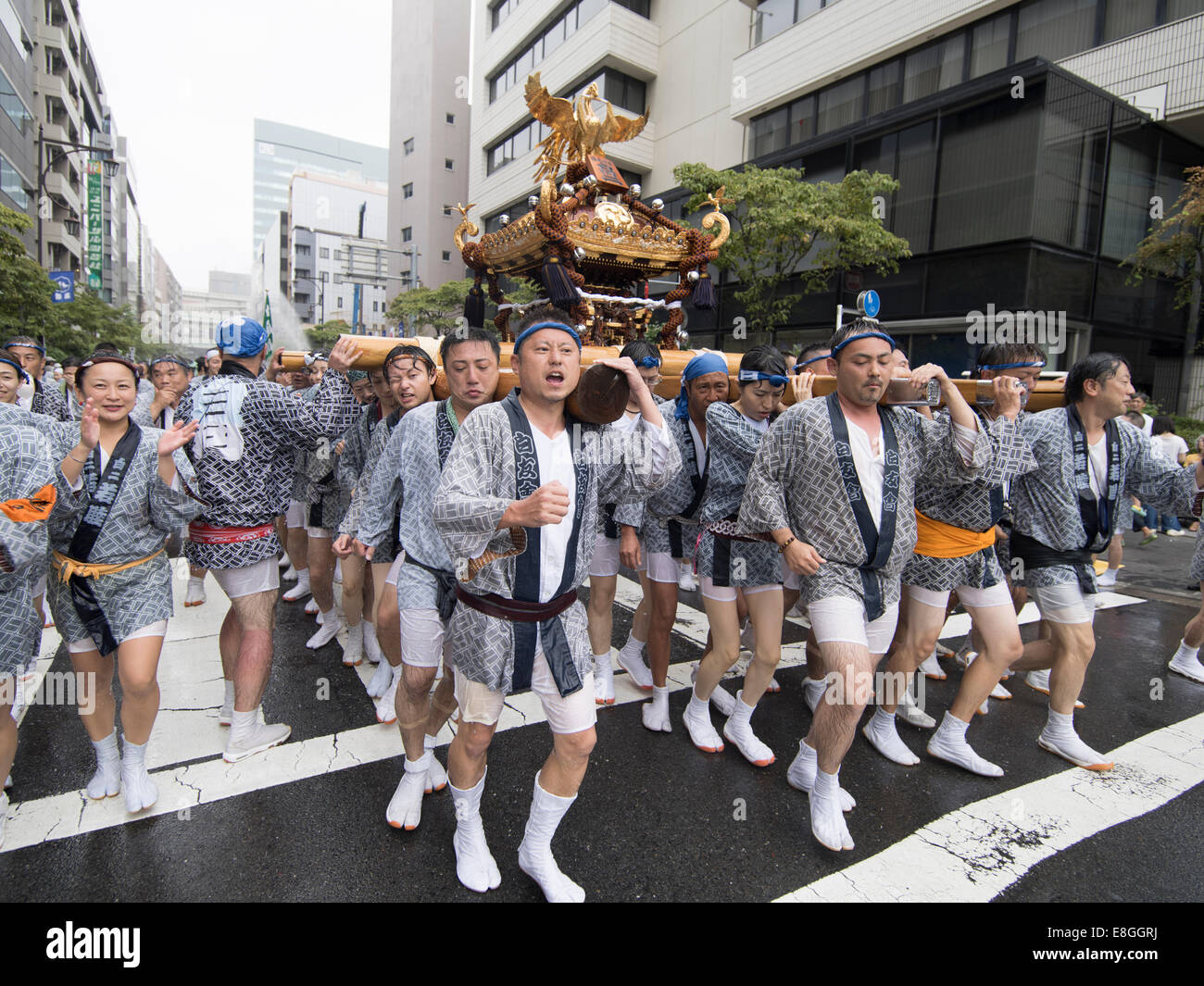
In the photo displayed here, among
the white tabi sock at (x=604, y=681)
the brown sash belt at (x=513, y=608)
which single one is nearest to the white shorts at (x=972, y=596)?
the white tabi sock at (x=604, y=681)

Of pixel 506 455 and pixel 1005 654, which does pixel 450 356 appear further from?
pixel 1005 654

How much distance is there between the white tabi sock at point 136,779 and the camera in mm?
2973

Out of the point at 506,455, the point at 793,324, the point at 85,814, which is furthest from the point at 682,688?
the point at 793,324

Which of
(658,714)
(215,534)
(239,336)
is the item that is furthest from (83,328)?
(658,714)

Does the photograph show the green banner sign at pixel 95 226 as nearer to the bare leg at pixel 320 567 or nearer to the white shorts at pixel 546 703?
the bare leg at pixel 320 567

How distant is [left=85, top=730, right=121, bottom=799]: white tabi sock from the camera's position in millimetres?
3076

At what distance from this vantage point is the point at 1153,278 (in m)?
16.4

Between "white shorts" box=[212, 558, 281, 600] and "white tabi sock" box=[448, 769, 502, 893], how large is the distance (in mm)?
1578

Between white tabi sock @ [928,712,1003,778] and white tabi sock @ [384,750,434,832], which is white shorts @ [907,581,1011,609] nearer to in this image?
white tabi sock @ [928,712,1003,778]

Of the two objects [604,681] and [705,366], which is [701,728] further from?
[705,366]

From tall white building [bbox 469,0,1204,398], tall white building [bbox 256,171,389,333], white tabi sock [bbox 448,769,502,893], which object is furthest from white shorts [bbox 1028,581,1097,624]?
tall white building [bbox 256,171,389,333]

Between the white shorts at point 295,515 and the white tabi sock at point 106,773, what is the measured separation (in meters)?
2.77

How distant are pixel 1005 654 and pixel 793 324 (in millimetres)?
17629

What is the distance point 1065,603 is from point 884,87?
1928cm
